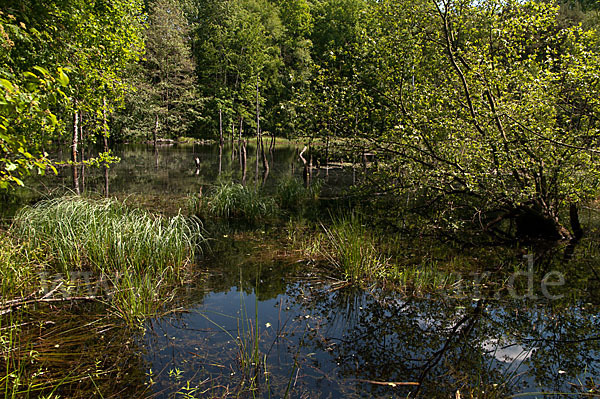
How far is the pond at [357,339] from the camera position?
12.6 feet

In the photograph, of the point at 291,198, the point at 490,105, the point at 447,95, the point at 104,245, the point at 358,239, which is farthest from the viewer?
the point at 291,198

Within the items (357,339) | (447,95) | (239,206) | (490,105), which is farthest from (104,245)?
(490,105)

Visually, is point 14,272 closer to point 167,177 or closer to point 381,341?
point 381,341

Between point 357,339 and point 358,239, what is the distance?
223cm

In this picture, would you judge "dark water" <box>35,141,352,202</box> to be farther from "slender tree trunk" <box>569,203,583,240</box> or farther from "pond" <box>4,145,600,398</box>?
"slender tree trunk" <box>569,203,583,240</box>

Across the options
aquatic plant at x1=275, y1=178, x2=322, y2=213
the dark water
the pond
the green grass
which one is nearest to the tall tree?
Result: the pond

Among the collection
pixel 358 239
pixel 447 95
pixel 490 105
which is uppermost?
pixel 447 95

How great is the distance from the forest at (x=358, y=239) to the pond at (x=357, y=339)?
1.3 inches

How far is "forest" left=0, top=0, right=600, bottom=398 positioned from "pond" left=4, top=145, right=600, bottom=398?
0.11 feet

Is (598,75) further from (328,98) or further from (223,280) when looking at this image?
(223,280)

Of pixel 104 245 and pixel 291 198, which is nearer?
pixel 104 245

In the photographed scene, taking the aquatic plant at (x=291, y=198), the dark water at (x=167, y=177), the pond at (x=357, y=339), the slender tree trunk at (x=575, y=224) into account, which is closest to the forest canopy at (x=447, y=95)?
the slender tree trunk at (x=575, y=224)

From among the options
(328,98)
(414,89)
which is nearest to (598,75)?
(414,89)

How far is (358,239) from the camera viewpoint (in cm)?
680
